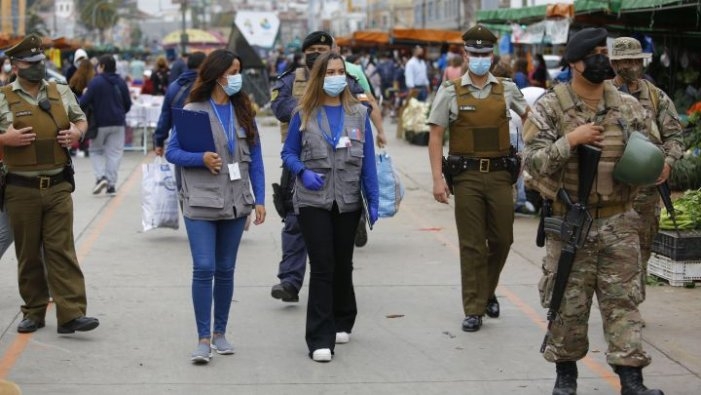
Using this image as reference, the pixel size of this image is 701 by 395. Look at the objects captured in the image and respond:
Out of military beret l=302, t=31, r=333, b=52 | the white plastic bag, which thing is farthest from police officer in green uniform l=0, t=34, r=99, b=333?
the white plastic bag

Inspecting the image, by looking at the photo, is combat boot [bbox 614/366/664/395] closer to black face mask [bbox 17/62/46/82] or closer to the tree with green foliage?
black face mask [bbox 17/62/46/82]

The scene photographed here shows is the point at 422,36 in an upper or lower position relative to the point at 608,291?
lower

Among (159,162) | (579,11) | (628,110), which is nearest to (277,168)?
(579,11)

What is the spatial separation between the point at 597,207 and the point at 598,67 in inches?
27.4

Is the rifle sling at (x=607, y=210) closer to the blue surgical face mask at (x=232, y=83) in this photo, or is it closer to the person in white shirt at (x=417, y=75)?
the blue surgical face mask at (x=232, y=83)

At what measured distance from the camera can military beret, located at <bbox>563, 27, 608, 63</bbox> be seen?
19.8 ft

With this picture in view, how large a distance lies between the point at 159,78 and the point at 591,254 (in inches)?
959

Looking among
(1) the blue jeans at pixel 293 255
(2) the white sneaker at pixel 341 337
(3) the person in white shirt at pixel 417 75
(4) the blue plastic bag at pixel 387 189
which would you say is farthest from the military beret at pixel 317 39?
(3) the person in white shirt at pixel 417 75

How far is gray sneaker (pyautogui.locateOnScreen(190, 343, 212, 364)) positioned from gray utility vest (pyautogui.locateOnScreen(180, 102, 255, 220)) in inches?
30.1

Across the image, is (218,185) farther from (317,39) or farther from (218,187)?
(317,39)

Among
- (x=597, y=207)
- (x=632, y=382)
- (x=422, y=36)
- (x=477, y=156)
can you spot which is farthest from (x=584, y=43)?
(x=422, y=36)

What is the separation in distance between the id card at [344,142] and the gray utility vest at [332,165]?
0.7 inches

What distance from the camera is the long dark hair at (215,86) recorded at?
7320 millimetres

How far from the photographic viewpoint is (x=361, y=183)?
24.7 feet
